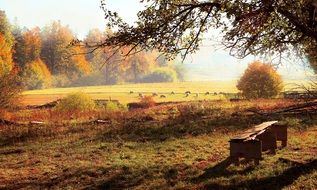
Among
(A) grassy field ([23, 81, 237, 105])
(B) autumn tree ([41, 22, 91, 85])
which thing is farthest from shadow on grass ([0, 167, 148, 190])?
(B) autumn tree ([41, 22, 91, 85])

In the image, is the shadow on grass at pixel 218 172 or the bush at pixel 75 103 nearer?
the shadow on grass at pixel 218 172

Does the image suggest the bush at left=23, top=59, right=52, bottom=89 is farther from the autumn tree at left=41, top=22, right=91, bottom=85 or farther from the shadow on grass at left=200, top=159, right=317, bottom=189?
the shadow on grass at left=200, top=159, right=317, bottom=189

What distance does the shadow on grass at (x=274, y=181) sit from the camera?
1065 cm

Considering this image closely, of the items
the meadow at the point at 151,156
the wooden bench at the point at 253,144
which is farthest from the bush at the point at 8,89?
the wooden bench at the point at 253,144

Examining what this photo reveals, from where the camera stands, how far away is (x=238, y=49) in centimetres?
1329

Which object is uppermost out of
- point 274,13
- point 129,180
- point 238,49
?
point 274,13

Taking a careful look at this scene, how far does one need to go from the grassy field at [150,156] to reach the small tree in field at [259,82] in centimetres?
2528

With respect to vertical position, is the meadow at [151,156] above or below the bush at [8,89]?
below

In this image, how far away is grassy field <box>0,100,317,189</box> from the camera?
1162 cm

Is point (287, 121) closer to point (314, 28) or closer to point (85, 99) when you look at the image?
point (314, 28)

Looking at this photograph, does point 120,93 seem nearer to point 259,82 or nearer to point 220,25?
point 259,82

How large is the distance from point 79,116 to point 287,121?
14.9 m

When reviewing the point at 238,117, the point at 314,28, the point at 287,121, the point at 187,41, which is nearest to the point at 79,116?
the point at 238,117

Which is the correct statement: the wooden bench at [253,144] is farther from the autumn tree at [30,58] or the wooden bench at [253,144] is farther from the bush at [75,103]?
the autumn tree at [30,58]
